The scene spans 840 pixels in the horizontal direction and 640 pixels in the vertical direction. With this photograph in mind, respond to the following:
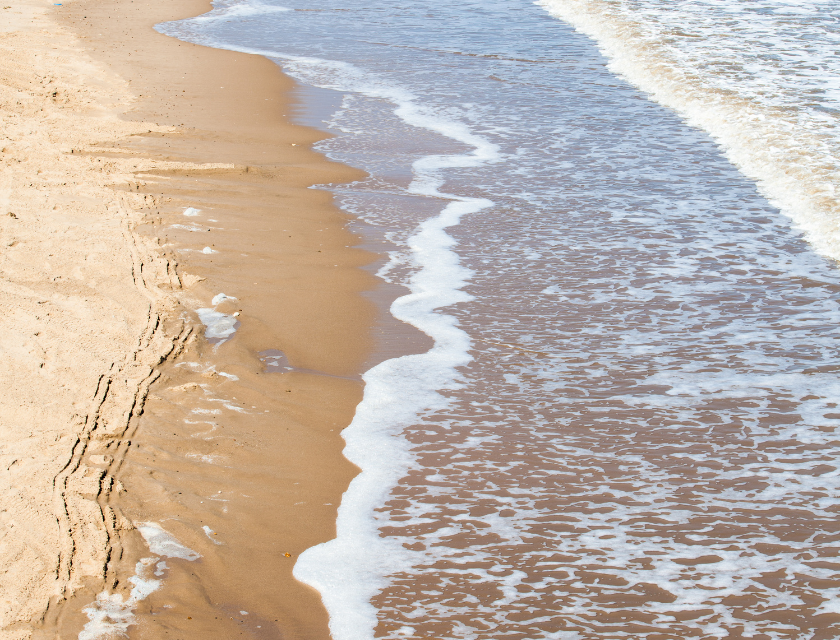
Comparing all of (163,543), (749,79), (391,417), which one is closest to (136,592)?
(163,543)

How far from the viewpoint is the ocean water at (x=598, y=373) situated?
331cm

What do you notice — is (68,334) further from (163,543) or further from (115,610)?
(115,610)

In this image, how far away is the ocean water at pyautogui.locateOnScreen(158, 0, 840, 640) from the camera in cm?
331

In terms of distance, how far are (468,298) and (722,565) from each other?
2855mm

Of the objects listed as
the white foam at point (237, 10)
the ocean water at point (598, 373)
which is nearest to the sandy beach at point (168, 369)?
the ocean water at point (598, 373)

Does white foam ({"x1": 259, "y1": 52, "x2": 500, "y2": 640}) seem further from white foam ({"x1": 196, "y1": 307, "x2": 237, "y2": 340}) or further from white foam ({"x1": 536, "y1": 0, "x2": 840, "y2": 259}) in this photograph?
white foam ({"x1": 536, "y1": 0, "x2": 840, "y2": 259})

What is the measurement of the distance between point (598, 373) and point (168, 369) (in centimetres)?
270

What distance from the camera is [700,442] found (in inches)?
164

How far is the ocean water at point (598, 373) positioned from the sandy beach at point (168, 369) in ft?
0.98

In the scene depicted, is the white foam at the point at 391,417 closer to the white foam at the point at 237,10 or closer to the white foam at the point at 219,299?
the white foam at the point at 219,299

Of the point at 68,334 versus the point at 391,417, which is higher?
the point at 68,334

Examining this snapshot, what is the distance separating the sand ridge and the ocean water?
A: 111cm

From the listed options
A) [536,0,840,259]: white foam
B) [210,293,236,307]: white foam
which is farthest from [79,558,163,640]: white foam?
[536,0,840,259]: white foam

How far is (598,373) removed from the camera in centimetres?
481
